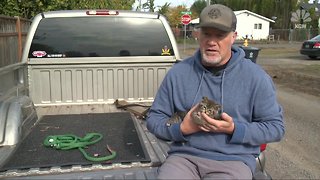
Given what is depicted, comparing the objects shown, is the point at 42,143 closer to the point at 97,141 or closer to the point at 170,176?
the point at 97,141

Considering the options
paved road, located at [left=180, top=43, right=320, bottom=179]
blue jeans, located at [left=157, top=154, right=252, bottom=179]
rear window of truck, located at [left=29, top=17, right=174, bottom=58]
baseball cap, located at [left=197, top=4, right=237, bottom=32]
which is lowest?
paved road, located at [left=180, top=43, right=320, bottom=179]

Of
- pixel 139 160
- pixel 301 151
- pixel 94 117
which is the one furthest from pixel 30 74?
pixel 301 151

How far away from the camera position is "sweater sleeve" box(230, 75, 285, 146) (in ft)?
9.14

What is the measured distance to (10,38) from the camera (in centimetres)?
1070

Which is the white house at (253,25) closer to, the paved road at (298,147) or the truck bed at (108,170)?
the paved road at (298,147)

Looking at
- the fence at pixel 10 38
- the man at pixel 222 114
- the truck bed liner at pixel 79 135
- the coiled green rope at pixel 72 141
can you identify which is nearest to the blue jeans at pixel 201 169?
the man at pixel 222 114

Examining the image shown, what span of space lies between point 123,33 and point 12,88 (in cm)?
157

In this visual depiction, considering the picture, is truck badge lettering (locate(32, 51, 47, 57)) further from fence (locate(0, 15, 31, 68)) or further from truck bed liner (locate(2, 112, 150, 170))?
fence (locate(0, 15, 31, 68))

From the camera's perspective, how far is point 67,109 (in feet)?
17.7

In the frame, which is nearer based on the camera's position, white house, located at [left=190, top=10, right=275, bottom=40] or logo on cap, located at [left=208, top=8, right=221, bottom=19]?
logo on cap, located at [left=208, top=8, right=221, bottom=19]

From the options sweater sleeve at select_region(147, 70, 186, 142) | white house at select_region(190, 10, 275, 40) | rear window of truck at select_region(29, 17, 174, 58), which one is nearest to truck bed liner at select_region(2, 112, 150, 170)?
sweater sleeve at select_region(147, 70, 186, 142)

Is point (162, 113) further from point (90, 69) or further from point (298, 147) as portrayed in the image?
point (298, 147)

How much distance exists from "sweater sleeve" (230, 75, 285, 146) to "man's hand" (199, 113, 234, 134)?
0.06m

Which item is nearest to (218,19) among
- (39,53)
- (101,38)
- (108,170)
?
(108,170)
